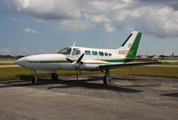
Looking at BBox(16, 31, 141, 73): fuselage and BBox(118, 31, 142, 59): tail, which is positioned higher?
BBox(118, 31, 142, 59): tail

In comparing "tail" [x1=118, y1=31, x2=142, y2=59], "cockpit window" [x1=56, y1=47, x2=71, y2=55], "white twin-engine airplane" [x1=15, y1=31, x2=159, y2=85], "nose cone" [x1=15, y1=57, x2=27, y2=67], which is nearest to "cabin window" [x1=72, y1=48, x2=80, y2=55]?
"white twin-engine airplane" [x1=15, y1=31, x2=159, y2=85]

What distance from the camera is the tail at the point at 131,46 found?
19.6 metres

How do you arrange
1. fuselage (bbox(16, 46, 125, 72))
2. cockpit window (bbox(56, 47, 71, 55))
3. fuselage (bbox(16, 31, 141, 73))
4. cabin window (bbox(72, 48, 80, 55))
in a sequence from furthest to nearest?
cabin window (bbox(72, 48, 80, 55)) → cockpit window (bbox(56, 47, 71, 55)) → fuselage (bbox(16, 31, 141, 73)) → fuselage (bbox(16, 46, 125, 72))

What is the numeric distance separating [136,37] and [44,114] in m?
16.7

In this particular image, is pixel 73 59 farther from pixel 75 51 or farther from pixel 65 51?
pixel 65 51

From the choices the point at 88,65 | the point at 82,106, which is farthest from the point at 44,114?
the point at 88,65

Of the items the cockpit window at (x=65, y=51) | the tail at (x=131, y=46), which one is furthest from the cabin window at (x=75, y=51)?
the tail at (x=131, y=46)

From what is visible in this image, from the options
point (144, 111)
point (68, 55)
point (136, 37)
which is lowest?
point (144, 111)

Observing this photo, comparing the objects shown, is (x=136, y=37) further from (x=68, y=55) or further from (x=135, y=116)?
(x=135, y=116)

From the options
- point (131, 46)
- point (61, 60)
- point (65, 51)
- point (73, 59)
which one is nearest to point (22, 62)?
point (61, 60)

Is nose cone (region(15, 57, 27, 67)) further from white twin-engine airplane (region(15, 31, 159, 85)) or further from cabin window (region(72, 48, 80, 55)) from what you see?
cabin window (region(72, 48, 80, 55))

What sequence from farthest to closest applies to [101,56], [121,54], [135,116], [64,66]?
[121,54], [101,56], [64,66], [135,116]

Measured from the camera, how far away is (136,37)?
20.2m

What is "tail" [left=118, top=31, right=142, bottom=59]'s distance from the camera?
770 inches
